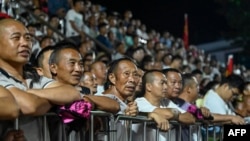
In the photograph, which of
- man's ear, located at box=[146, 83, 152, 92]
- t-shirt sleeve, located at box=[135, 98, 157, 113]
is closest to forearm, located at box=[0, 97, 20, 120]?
t-shirt sleeve, located at box=[135, 98, 157, 113]

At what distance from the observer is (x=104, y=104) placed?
13.9ft

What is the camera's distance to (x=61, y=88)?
3730mm

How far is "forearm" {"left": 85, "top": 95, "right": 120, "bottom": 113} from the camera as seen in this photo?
4172 millimetres

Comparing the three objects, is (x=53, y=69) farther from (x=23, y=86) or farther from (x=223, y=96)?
(x=223, y=96)

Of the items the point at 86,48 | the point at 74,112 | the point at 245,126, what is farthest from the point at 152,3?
the point at 74,112

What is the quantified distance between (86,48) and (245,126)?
600 cm

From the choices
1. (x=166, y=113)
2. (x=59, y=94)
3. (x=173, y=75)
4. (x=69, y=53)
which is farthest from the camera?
(x=173, y=75)

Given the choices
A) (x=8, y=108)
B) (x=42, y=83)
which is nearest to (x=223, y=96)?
(x=42, y=83)

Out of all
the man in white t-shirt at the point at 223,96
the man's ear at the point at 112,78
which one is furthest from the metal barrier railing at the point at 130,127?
the man in white t-shirt at the point at 223,96

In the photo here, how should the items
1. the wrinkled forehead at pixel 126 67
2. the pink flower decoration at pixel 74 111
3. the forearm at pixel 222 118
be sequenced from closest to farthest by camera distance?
the pink flower decoration at pixel 74 111
the wrinkled forehead at pixel 126 67
the forearm at pixel 222 118

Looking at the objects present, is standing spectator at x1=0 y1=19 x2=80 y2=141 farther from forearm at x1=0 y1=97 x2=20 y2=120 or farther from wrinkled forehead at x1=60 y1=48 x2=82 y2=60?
wrinkled forehead at x1=60 y1=48 x2=82 y2=60

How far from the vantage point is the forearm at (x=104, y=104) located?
4.17m

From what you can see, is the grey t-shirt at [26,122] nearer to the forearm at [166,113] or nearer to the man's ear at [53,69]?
the man's ear at [53,69]

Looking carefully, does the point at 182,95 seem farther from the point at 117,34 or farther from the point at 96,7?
the point at 96,7
